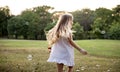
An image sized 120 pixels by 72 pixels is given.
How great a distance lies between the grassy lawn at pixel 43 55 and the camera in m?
3.57

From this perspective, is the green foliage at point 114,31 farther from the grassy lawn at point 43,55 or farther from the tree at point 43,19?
the tree at point 43,19

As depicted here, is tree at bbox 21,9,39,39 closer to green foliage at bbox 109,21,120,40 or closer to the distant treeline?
the distant treeline

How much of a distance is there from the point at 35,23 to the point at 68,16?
104cm

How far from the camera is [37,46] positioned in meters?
3.69

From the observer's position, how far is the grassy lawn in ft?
11.7

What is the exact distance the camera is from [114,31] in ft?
12.3

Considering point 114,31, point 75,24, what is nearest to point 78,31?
point 75,24

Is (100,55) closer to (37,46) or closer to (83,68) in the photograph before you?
(83,68)

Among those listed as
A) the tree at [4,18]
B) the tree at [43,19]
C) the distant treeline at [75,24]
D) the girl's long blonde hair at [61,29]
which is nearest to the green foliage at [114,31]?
the distant treeline at [75,24]

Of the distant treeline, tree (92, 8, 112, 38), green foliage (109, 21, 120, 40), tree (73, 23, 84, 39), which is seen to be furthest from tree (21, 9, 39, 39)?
green foliage (109, 21, 120, 40)

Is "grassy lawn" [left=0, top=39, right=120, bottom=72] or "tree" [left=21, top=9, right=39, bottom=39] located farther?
"tree" [left=21, top=9, right=39, bottom=39]

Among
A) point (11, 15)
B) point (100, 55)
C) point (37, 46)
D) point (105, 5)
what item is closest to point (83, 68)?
point (100, 55)

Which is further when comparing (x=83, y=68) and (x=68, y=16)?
(x=83, y=68)

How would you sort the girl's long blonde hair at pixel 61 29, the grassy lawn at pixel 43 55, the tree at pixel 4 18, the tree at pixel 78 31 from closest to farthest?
the girl's long blonde hair at pixel 61 29 < the grassy lawn at pixel 43 55 < the tree at pixel 78 31 < the tree at pixel 4 18
